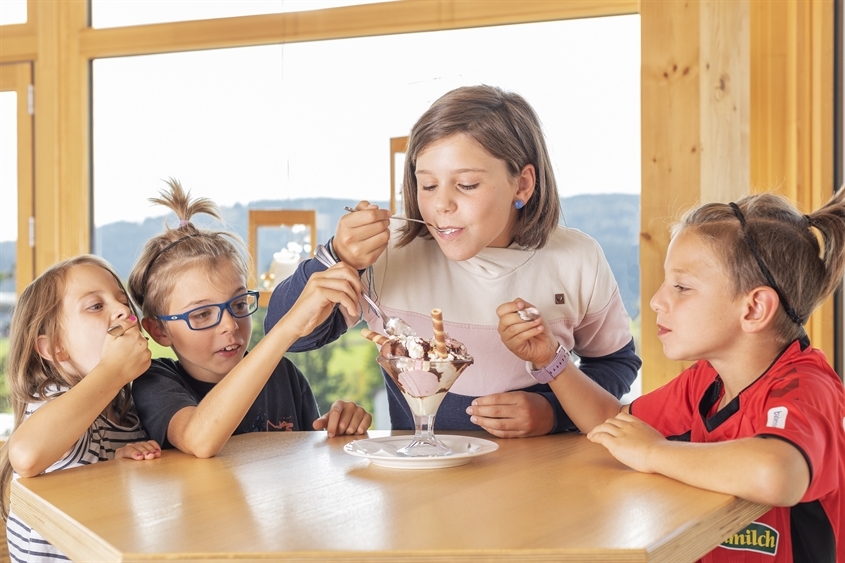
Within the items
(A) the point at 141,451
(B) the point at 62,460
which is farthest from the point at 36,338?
(A) the point at 141,451

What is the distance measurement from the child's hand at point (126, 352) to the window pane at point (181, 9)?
2.66 m

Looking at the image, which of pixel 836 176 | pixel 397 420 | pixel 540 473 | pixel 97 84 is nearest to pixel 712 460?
pixel 540 473

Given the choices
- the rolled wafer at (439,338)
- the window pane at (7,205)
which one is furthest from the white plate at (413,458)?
the window pane at (7,205)

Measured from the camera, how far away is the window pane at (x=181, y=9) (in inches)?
154

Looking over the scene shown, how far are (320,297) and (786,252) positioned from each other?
800 mm

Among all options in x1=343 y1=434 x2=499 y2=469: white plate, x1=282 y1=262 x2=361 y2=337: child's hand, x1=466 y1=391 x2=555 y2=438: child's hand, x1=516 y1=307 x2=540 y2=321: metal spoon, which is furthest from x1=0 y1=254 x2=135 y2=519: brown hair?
x1=516 y1=307 x2=540 y2=321: metal spoon

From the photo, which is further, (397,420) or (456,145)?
(397,420)

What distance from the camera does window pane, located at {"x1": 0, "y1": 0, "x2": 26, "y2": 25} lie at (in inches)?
165

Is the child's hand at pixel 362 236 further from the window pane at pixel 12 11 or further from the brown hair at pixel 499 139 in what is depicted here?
the window pane at pixel 12 11

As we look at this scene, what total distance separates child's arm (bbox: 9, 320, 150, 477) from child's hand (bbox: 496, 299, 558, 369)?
632 millimetres

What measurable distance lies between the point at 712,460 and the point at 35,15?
4.02 metres

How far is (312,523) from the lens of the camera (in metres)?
0.99

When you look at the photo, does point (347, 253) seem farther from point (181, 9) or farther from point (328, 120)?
point (181, 9)

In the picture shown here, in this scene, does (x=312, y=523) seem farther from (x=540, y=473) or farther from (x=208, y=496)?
(x=540, y=473)
